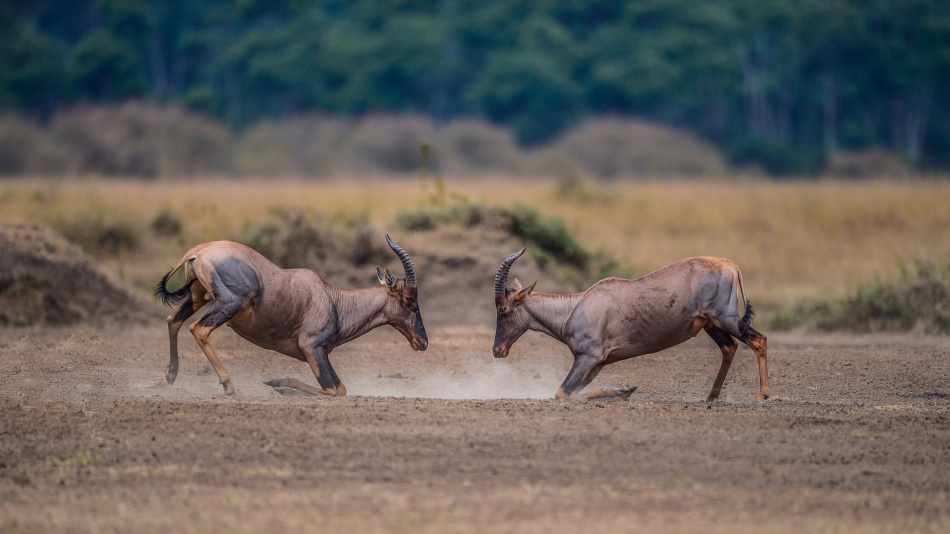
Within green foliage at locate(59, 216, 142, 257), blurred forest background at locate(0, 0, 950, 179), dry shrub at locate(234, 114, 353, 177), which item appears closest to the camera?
green foliage at locate(59, 216, 142, 257)

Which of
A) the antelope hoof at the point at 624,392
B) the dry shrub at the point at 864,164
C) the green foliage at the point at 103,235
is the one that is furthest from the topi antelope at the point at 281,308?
the dry shrub at the point at 864,164

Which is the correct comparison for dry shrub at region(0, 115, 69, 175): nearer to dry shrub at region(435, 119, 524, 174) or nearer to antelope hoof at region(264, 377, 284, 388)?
dry shrub at region(435, 119, 524, 174)

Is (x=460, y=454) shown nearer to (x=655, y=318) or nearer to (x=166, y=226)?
(x=655, y=318)

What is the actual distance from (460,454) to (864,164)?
130 ft

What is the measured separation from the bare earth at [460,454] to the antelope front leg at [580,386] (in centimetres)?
31

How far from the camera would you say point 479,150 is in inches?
1902

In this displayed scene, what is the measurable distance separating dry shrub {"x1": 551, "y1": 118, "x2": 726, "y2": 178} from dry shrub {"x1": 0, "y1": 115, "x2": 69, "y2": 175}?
665 inches

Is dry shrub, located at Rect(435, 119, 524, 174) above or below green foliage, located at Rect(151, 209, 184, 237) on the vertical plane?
above

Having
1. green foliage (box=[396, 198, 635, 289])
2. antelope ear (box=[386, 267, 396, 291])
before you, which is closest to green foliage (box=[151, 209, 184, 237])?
green foliage (box=[396, 198, 635, 289])

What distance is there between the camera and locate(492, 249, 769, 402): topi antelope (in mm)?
11195

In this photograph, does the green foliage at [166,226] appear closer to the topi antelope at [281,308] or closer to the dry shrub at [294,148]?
the topi antelope at [281,308]

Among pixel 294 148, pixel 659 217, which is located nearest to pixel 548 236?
pixel 659 217

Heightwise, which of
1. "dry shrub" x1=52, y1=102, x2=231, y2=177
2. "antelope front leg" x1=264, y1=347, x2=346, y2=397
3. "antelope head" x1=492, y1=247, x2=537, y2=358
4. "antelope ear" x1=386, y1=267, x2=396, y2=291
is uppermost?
"dry shrub" x1=52, y1=102, x2=231, y2=177

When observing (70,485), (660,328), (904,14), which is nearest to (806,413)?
(660,328)
